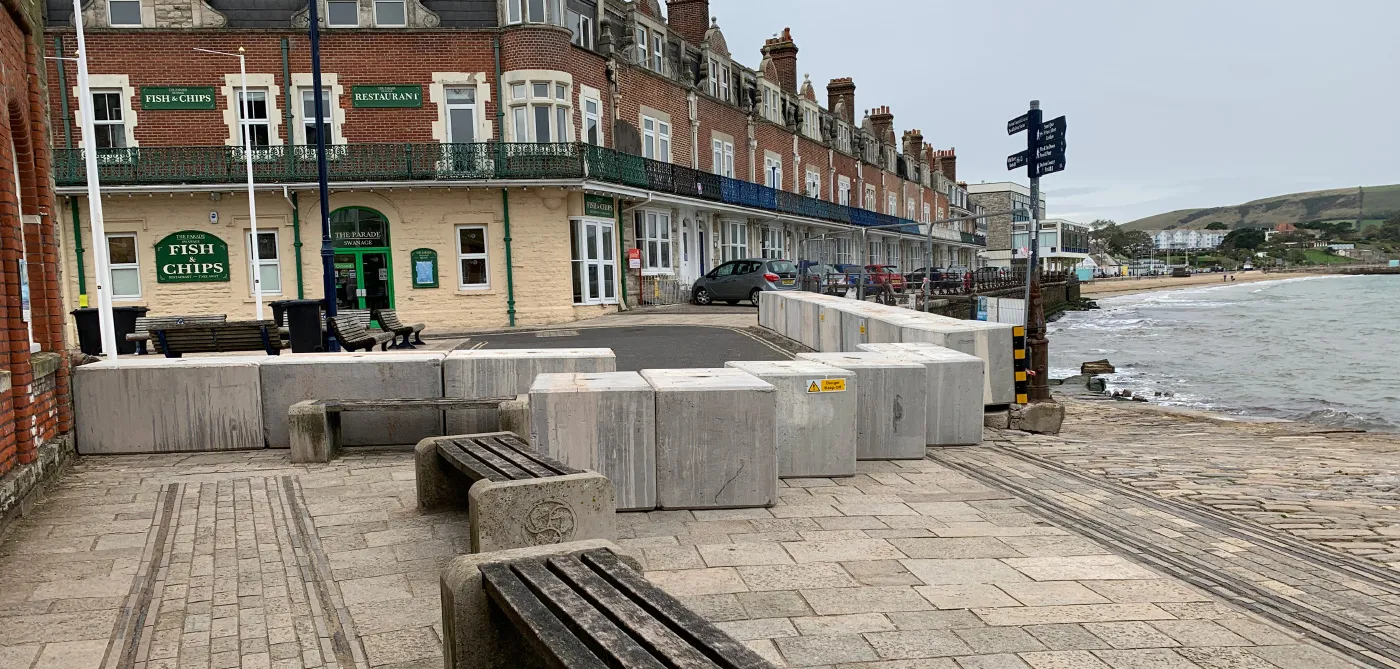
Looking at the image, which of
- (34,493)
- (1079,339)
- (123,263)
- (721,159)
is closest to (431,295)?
(123,263)

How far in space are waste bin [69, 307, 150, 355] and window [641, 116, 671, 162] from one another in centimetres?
1759

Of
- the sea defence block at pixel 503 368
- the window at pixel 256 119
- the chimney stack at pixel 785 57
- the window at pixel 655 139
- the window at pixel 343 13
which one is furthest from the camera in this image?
the chimney stack at pixel 785 57

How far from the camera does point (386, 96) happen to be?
25.0 metres

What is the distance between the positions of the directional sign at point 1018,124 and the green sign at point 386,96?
59.4ft

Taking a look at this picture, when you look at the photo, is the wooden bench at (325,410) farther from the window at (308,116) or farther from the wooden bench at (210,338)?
the window at (308,116)

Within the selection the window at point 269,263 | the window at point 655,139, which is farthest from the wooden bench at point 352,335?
the window at point 655,139

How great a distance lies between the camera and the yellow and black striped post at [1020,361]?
381 inches

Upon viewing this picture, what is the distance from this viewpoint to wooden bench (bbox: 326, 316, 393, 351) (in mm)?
13070

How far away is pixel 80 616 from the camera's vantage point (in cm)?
435

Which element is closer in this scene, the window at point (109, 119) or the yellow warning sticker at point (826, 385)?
the yellow warning sticker at point (826, 385)

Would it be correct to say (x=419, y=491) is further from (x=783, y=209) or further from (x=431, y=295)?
(x=783, y=209)

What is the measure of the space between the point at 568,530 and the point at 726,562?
95cm

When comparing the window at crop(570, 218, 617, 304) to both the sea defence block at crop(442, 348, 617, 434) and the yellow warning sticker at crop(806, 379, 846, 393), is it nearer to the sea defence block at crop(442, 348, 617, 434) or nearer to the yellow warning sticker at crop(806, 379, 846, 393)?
the sea defence block at crop(442, 348, 617, 434)

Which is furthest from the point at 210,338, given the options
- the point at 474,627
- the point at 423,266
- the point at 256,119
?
the point at 256,119
